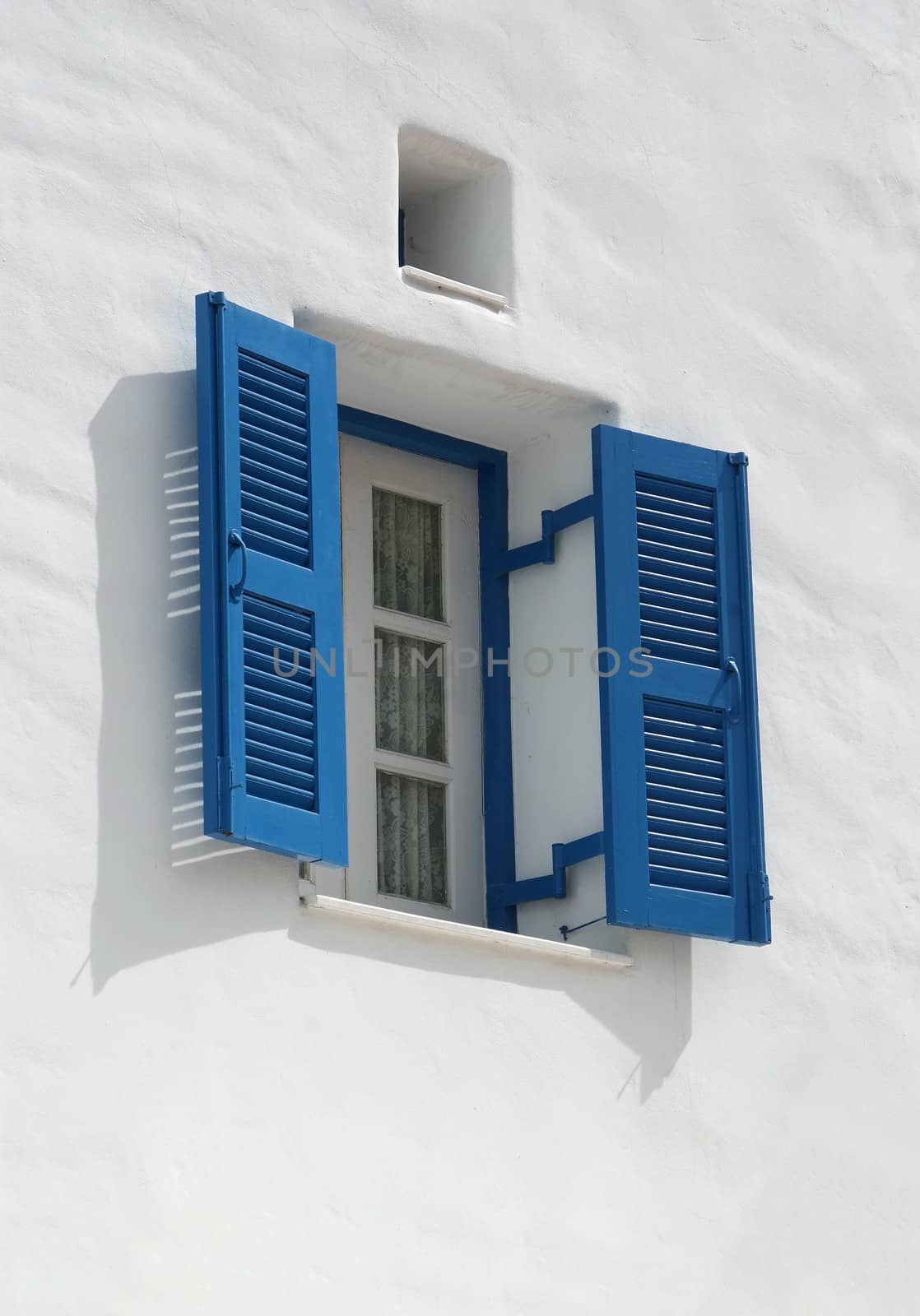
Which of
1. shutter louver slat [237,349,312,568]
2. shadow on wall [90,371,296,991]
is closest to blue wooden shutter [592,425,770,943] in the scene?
shutter louver slat [237,349,312,568]

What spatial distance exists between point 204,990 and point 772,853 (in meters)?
1.99

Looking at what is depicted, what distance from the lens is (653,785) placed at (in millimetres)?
7270

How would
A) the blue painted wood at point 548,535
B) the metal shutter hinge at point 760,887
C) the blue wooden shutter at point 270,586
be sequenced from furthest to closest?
the blue painted wood at point 548,535 < the metal shutter hinge at point 760,887 < the blue wooden shutter at point 270,586

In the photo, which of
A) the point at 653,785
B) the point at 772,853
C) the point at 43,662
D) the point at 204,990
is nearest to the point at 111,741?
the point at 43,662

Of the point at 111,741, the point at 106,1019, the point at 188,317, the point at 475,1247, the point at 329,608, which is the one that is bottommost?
the point at 475,1247

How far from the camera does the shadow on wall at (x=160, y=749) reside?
20.6 feet

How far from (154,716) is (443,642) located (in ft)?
4.63

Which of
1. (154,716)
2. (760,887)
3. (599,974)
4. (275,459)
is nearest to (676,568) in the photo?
(760,887)

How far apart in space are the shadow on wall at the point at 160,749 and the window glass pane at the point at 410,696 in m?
0.87

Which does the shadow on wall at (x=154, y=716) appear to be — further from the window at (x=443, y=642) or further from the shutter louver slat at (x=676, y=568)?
→ the shutter louver slat at (x=676, y=568)

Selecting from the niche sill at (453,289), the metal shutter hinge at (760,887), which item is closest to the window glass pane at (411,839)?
the metal shutter hinge at (760,887)

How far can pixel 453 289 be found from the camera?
738cm

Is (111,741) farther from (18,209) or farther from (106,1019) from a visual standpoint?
(18,209)

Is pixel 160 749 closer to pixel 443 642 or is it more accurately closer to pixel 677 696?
pixel 443 642
